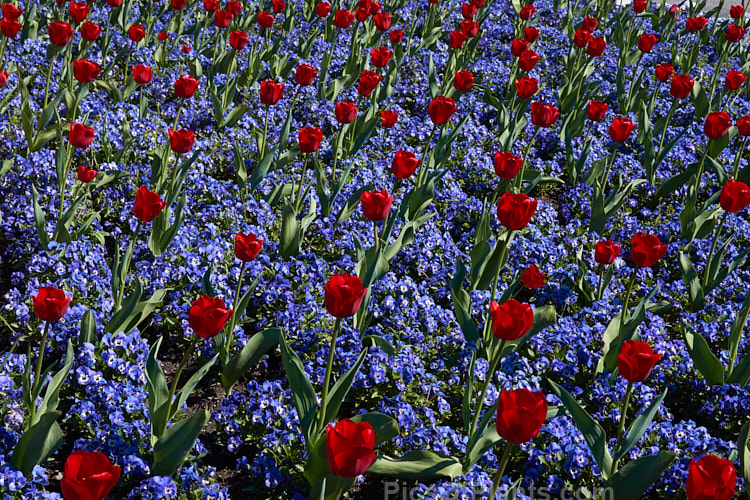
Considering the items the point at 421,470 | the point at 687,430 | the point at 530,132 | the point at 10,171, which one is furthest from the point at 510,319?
the point at 530,132

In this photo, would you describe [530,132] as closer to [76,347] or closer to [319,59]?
[319,59]

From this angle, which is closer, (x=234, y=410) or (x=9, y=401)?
(x=9, y=401)

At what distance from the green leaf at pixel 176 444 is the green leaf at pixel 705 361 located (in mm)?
2275

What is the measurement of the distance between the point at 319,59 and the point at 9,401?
4409 millimetres

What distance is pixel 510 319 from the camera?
93.7 inches

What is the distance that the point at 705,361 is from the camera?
337 cm

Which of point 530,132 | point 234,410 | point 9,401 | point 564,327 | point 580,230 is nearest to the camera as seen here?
point 9,401

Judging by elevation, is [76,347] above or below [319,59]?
below

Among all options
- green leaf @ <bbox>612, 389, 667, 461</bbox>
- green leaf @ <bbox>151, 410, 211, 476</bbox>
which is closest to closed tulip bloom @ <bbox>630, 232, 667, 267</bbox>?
green leaf @ <bbox>612, 389, 667, 461</bbox>

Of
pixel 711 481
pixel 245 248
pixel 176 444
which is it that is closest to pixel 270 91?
pixel 245 248

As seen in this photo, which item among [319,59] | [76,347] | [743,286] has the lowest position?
[76,347]

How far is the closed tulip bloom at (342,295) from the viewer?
2.26 metres

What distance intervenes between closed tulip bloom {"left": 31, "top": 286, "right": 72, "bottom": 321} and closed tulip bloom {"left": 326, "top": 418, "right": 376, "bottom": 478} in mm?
1069

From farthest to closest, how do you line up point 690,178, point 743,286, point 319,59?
point 319,59, point 690,178, point 743,286
